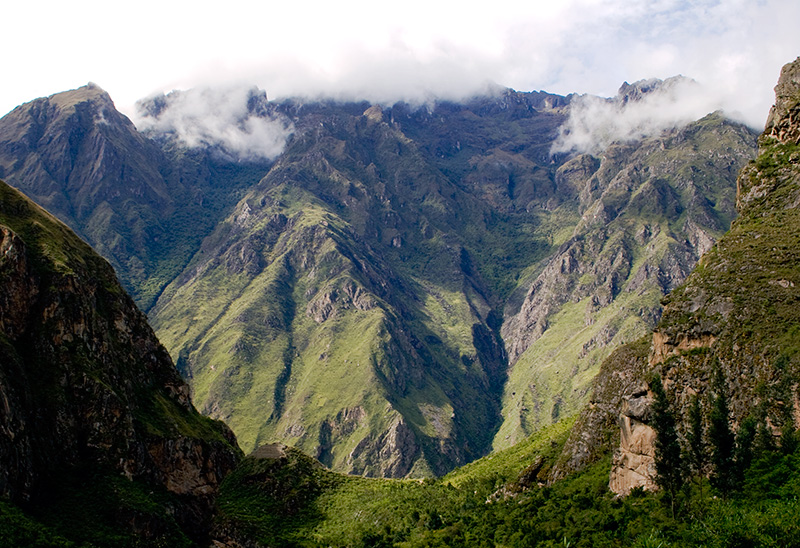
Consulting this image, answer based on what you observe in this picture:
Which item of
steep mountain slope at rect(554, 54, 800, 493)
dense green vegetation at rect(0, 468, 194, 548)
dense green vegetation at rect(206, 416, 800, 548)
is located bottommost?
dense green vegetation at rect(0, 468, 194, 548)

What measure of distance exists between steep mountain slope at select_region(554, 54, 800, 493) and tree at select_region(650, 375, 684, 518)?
3.61m

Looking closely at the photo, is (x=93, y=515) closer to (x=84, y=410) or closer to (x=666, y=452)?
(x=84, y=410)

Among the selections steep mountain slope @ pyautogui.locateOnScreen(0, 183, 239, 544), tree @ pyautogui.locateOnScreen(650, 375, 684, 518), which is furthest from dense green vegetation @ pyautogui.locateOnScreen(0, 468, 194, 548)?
tree @ pyautogui.locateOnScreen(650, 375, 684, 518)

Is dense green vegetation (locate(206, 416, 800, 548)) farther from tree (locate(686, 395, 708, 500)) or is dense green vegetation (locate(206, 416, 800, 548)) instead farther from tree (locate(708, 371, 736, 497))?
tree (locate(686, 395, 708, 500))

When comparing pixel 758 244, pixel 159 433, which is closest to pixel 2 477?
pixel 159 433

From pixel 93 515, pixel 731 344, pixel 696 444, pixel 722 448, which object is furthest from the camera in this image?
pixel 93 515

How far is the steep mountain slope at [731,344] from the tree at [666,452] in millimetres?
3611

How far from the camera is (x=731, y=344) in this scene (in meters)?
77.1

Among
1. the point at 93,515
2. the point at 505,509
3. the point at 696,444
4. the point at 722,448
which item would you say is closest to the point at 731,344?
the point at 696,444

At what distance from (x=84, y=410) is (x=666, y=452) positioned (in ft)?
286

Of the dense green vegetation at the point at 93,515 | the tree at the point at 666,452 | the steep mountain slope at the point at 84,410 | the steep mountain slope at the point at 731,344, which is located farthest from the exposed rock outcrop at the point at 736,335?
the steep mountain slope at the point at 84,410

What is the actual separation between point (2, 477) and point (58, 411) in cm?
1768

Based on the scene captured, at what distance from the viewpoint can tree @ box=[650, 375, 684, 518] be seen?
2785 inches

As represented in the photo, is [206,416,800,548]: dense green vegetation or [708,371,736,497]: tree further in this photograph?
[708,371,736,497]: tree
